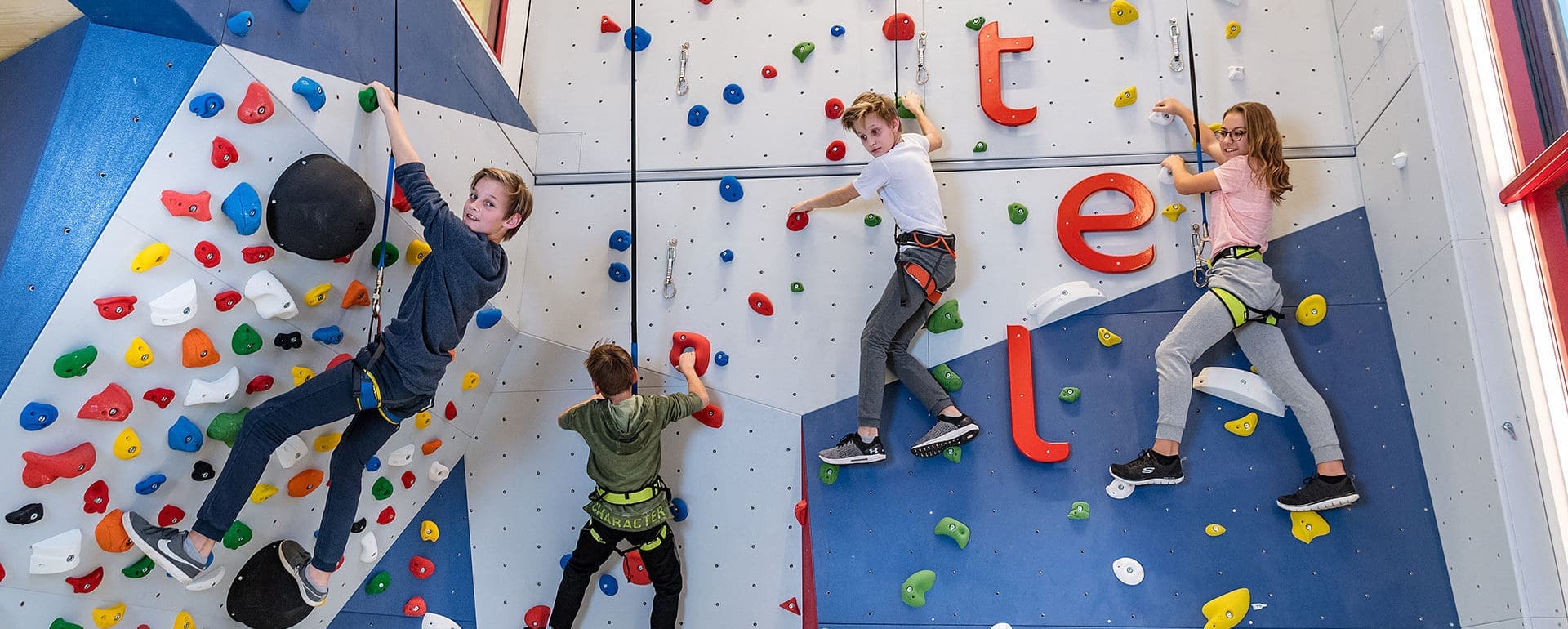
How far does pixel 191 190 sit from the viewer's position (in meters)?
2.12

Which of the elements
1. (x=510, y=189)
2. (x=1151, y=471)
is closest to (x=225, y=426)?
(x=510, y=189)

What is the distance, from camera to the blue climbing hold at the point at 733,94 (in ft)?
11.0

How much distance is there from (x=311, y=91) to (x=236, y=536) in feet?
3.67

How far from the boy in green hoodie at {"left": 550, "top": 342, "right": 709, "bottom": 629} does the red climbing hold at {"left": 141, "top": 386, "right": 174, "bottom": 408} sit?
1.02m

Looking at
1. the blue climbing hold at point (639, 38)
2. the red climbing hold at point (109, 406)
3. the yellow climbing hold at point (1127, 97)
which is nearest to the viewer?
the red climbing hold at point (109, 406)

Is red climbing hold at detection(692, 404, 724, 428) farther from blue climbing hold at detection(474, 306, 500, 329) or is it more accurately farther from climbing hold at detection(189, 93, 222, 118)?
climbing hold at detection(189, 93, 222, 118)

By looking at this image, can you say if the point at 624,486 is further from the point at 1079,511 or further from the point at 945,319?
the point at 1079,511

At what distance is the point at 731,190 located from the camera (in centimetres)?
326

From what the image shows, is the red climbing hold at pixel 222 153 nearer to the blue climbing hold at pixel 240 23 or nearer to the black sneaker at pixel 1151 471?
the blue climbing hold at pixel 240 23

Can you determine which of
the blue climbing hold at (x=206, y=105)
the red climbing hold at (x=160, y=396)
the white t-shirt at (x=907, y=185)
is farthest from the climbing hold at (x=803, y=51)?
the red climbing hold at (x=160, y=396)

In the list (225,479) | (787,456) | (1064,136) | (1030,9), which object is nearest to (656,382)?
→ (787,456)

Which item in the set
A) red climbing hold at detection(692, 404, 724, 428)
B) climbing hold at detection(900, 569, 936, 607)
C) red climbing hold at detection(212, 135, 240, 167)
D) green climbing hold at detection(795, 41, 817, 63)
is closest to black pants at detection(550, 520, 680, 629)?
red climbing hold at detection(692, 404, 724, 428)

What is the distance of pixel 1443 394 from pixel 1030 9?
1706 mm

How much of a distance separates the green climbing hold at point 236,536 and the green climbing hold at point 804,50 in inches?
86.2
